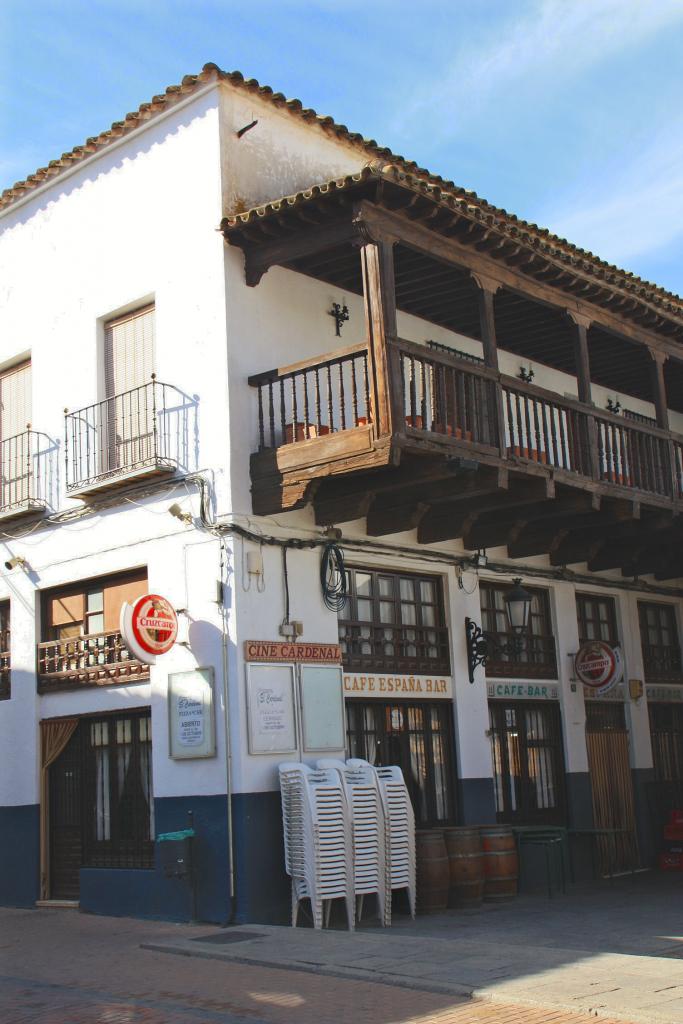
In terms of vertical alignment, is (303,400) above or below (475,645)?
above

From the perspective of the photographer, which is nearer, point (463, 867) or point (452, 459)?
point (452, 459)

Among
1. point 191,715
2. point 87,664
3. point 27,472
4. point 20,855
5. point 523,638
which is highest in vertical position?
point 27,472

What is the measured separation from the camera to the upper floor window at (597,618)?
17.7m

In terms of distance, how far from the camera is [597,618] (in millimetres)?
17984

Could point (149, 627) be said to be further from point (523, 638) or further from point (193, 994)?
point (523, 638)

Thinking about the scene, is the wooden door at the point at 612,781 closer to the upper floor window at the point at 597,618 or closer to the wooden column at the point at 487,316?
the upper floor window at the point at 597,618

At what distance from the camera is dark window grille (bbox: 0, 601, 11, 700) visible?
49.9ft

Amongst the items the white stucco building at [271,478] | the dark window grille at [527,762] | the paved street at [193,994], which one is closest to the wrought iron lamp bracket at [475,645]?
the white stucco building at [271,478]

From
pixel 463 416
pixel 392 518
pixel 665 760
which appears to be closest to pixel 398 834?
pixel 392 518

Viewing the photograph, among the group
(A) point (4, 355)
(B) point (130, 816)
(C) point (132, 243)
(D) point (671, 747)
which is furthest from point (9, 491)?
(D) point (671, 747)

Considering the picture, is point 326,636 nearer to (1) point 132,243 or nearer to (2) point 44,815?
(2) point 44,815

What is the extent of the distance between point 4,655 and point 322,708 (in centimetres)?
471

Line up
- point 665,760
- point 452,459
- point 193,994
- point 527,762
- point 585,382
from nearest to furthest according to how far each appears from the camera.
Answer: point 193,994 → point 452,459 → point 585,382 → point 527,762 → point 665,760

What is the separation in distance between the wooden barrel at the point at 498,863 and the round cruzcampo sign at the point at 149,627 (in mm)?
4142
